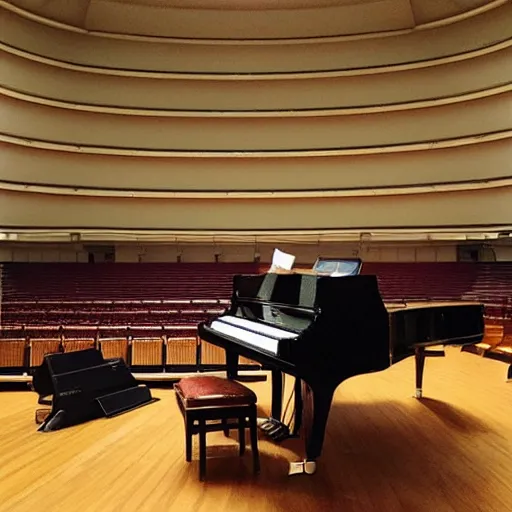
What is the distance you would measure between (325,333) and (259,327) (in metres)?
0.48

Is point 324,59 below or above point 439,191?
above

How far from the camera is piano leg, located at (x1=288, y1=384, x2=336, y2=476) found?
2.07 m

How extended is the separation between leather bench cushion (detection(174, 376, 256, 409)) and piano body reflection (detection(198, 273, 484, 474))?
0.57 feet

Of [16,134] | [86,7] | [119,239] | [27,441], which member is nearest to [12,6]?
[86,7]

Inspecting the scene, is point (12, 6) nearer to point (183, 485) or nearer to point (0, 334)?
point (0, 334)

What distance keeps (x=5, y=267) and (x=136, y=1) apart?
5.49 meters

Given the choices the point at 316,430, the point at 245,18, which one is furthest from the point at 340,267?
the point at 245,18

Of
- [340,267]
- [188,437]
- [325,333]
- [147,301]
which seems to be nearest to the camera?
[325,333]

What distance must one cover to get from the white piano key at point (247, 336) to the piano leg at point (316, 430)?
252mm

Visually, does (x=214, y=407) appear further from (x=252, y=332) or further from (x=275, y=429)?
(x=275, y=429)

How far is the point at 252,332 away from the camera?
95.2 inches

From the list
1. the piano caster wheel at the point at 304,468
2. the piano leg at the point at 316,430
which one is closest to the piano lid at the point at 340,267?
the piano leg at the point at 316,430

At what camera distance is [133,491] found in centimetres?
211

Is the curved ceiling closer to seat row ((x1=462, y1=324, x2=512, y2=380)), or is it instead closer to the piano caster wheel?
seat row ((x1=462, y1=324, x2=512, y2=380))
